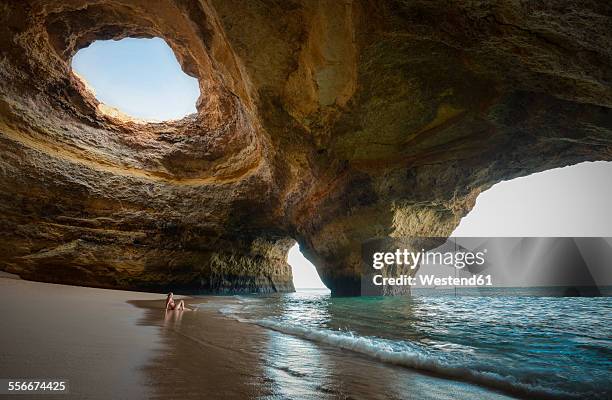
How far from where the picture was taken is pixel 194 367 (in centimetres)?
238

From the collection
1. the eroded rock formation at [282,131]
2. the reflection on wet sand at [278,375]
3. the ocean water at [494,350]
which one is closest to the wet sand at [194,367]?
the reflection on wet sand at [278,375]

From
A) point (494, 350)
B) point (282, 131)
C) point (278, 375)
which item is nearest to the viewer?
point (278, 375)

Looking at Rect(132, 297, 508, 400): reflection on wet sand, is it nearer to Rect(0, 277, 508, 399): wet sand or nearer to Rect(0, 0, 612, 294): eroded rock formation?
Rect(0, 277, 508, 399): wet sand

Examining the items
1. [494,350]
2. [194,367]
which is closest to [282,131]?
[494,350]

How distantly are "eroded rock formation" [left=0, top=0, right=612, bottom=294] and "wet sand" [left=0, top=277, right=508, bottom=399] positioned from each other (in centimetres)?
431

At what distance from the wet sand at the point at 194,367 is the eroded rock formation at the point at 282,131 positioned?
4306 mm

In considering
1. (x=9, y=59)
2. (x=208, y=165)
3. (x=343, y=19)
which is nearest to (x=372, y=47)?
(x=343, y=19)

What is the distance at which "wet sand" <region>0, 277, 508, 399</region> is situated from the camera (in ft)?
6.23

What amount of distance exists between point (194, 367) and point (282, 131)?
8141 millimetres

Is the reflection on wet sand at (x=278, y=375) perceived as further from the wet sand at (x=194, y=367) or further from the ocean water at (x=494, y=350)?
the ocean water at (x=494, y=350)

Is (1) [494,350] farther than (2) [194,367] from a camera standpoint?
Yes

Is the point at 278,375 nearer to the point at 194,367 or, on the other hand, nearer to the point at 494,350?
the point at 194,367

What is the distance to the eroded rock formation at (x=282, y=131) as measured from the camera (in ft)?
19.7

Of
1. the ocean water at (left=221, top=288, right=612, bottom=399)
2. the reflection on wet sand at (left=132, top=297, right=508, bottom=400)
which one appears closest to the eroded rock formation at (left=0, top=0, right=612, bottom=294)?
the ocean water at (left=221, top=288, right=612, bottom=399)
